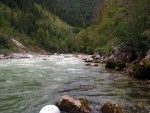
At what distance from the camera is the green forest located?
29.9m

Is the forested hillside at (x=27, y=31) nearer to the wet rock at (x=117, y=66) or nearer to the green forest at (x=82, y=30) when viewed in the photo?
the green forest at (x=82, y=30)

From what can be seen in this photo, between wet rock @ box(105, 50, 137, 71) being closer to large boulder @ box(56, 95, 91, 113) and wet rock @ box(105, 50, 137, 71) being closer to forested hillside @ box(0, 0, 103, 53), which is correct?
large boulder @ box(56, 95, 91, 113)

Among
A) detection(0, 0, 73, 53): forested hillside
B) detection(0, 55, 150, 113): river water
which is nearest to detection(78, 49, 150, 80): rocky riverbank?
detection(0, 55, 150, 113): river water

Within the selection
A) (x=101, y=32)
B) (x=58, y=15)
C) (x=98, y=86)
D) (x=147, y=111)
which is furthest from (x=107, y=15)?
(x=58, y=15)

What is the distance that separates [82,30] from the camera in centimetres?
10925

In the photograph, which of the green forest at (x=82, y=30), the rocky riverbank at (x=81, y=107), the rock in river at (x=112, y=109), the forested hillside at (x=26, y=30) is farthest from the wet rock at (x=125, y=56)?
the forested hillside at (x=26, y=30)

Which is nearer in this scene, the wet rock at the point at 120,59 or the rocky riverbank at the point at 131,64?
the rocky riverbank at the point at 131,64

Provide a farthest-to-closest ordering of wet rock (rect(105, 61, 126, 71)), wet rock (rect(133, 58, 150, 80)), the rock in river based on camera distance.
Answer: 1. wet rock (rect(105, 61, 126, 71))
2. wet rock (rect(133, 58, 150, 80))
3. the rock in river

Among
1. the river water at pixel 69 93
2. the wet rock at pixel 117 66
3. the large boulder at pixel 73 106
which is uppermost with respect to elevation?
the large boulder at pixel 73 106

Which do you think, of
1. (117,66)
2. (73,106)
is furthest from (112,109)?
(117,66)

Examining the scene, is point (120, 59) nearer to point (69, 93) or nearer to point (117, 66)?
point (117, 66)

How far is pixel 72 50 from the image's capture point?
11819 cm

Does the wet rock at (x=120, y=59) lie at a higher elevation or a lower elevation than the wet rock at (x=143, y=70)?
lower

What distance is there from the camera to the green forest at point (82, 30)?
29906 mm
